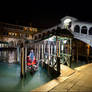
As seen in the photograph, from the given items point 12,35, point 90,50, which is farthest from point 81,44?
point 12,35

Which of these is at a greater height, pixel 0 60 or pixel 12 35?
pixel 12 35

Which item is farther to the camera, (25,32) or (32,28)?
(32,28)

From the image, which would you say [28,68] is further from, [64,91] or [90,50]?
[90,50]

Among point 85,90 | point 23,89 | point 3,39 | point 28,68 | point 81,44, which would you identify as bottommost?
point 23,89

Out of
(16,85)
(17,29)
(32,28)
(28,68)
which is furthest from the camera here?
(32,28)

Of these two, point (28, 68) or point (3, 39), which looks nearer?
point (28, 68)

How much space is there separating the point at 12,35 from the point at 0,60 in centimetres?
735

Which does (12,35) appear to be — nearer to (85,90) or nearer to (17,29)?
(17,29)

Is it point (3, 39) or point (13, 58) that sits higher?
point (3, 39)

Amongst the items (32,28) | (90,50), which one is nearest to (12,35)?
(32,28)

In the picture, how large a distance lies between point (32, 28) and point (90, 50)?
1797cm

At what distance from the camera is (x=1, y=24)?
21.7 meters

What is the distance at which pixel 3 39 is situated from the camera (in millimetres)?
24109

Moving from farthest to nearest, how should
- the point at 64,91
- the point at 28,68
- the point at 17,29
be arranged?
the point at 17,29
the point at 28,68
the point at 64,91
